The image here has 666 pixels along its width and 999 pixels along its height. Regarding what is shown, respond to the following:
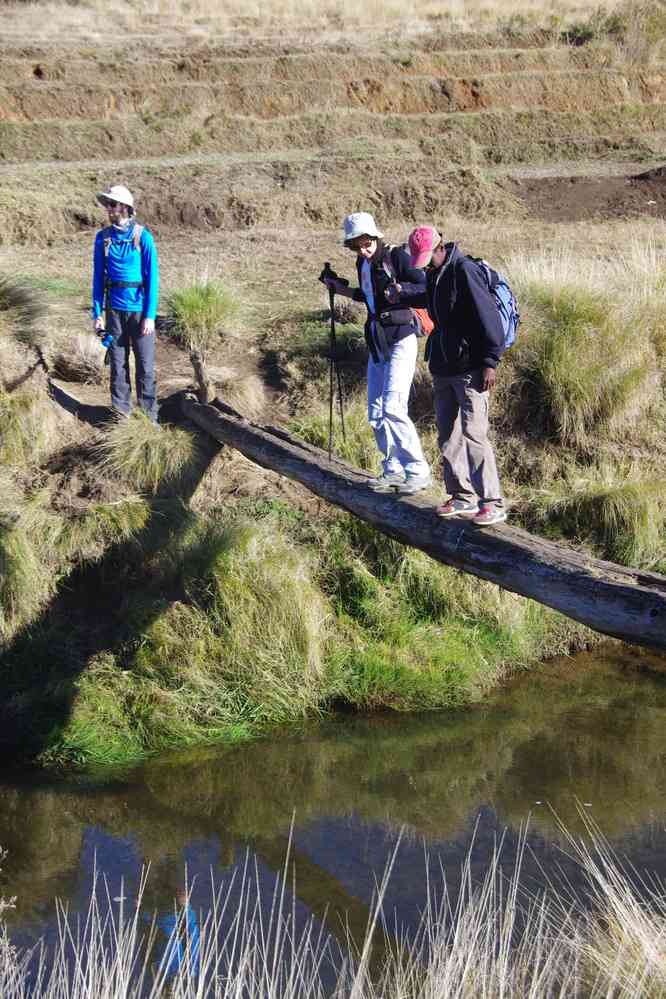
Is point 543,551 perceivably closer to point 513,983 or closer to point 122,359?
point 513,983

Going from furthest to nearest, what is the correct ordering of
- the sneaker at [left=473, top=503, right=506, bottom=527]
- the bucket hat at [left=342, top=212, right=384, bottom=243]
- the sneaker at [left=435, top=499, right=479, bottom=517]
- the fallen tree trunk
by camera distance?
1. the bucket hat at [left=342, top=212, right=384, bottom=243]
2. the sneaker at [left=435, top=499, right=479, bottom=517]
3. the sneaker at [left=473, top=503, right=506, bottom=527]
4. the fallen tree trunk

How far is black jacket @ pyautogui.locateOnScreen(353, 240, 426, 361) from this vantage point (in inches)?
281

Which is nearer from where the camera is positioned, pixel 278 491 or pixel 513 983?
pixel 513 983

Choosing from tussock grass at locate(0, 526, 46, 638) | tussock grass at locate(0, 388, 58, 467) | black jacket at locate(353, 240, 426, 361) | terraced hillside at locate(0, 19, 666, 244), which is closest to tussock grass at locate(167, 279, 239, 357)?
tussock grass at locate(0, 388, 58, 467)

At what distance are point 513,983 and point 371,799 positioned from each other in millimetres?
2967

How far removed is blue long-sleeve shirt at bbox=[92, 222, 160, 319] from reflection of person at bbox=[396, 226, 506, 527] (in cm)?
267

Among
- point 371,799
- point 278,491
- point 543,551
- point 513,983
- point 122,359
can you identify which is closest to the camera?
point 513,983

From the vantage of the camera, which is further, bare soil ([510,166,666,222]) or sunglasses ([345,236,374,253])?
bare soil ([510,166,666,222])

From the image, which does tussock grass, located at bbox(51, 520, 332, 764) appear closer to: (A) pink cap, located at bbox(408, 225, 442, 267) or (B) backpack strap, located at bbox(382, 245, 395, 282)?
(B) backpack strap, located at bbox(382, 245, 395, 282)

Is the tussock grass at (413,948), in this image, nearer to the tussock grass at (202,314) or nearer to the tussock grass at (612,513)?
the tussock grass at (612,513)

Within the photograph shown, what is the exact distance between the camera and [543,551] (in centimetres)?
617

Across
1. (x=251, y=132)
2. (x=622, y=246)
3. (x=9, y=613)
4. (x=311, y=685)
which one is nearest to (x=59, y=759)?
(x=9, y=613)

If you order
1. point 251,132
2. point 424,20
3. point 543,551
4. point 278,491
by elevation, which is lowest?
point 278,491

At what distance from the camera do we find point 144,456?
9.70m
